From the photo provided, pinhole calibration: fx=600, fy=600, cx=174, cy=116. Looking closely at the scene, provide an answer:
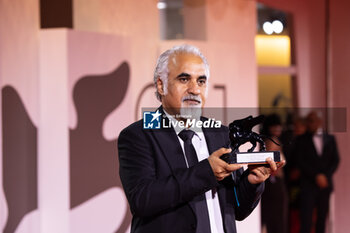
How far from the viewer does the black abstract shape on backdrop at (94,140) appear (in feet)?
12.8

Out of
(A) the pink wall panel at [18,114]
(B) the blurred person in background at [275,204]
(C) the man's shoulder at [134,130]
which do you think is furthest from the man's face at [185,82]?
(B) the blurred person in background at [275,204]

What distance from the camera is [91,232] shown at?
3.98 metres

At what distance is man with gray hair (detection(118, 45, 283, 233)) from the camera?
1712mm

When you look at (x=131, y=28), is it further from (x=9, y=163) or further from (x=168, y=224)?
(x=168, y=224)

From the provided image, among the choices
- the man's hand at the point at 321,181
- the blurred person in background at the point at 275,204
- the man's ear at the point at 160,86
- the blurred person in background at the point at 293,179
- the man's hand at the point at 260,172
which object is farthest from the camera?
the blurred person in background at the point at 293,179

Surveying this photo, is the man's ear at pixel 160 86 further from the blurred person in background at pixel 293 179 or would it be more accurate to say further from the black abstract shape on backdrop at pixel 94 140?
the blurred person in background at pixel 293 179

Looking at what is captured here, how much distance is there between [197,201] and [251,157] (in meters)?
0.22

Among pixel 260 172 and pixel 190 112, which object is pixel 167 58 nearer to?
pixel 190 112

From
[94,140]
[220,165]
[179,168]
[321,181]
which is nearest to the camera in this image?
[220,165]

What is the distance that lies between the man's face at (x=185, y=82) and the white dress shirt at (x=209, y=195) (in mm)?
69

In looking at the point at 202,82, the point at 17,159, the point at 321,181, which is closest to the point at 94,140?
the point at 17,159

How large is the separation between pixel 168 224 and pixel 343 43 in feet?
17.2

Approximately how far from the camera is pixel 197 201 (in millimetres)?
1794

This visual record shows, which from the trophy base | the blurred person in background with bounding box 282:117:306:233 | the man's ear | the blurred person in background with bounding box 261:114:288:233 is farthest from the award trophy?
the blurred person in background with bounding box 282:117:306:233
